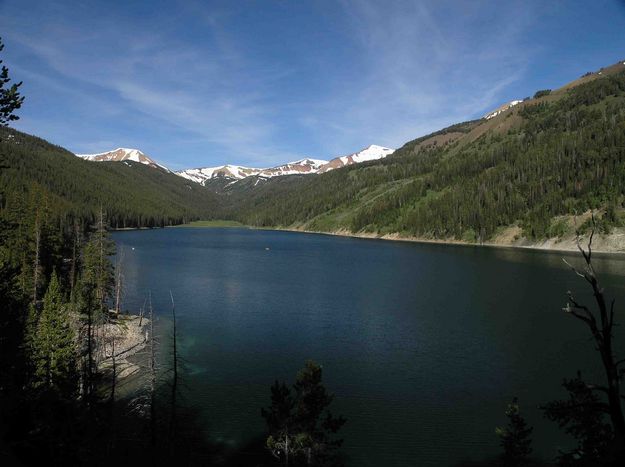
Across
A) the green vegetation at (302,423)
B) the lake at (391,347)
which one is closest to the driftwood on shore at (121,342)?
the lake at (391,347)

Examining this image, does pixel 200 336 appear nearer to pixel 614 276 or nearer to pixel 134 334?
pixel 134 334

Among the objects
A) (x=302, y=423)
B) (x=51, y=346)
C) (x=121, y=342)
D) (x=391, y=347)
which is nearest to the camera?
(x=302, y=423)

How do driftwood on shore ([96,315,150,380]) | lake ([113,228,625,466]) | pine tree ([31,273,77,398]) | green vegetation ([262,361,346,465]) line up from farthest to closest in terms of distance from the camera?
driftwood on shore ([96,315,150,380]) → lake ([113,228,625,466]) → pine tree ([31,273,77,398]) → green vegetation ([262,361,346,465])

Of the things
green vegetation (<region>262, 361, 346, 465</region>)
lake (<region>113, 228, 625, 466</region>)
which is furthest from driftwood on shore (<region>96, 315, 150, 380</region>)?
green vegetation (<region>262, 361, 346, 465</region>)

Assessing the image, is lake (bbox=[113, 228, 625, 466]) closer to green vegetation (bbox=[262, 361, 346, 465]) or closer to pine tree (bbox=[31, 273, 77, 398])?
green vegetation (bbox=[262, 361, 346, 465])

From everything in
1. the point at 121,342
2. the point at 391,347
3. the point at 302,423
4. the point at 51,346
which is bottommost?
the point at 121,342

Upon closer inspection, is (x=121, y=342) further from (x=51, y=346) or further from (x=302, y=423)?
(x=302, y=423)

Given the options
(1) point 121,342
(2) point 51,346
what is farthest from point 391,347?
(2) point 51,346

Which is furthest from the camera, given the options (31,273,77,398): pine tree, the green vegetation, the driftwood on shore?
the driftwood on shore

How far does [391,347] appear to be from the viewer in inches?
1869

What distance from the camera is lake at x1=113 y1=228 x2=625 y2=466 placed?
101ft

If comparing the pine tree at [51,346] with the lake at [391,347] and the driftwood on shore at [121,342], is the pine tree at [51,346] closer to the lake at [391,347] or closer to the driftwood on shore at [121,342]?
the driftwood on shore at [121,342]

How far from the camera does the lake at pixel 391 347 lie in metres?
30.8

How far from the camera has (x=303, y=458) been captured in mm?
21984
